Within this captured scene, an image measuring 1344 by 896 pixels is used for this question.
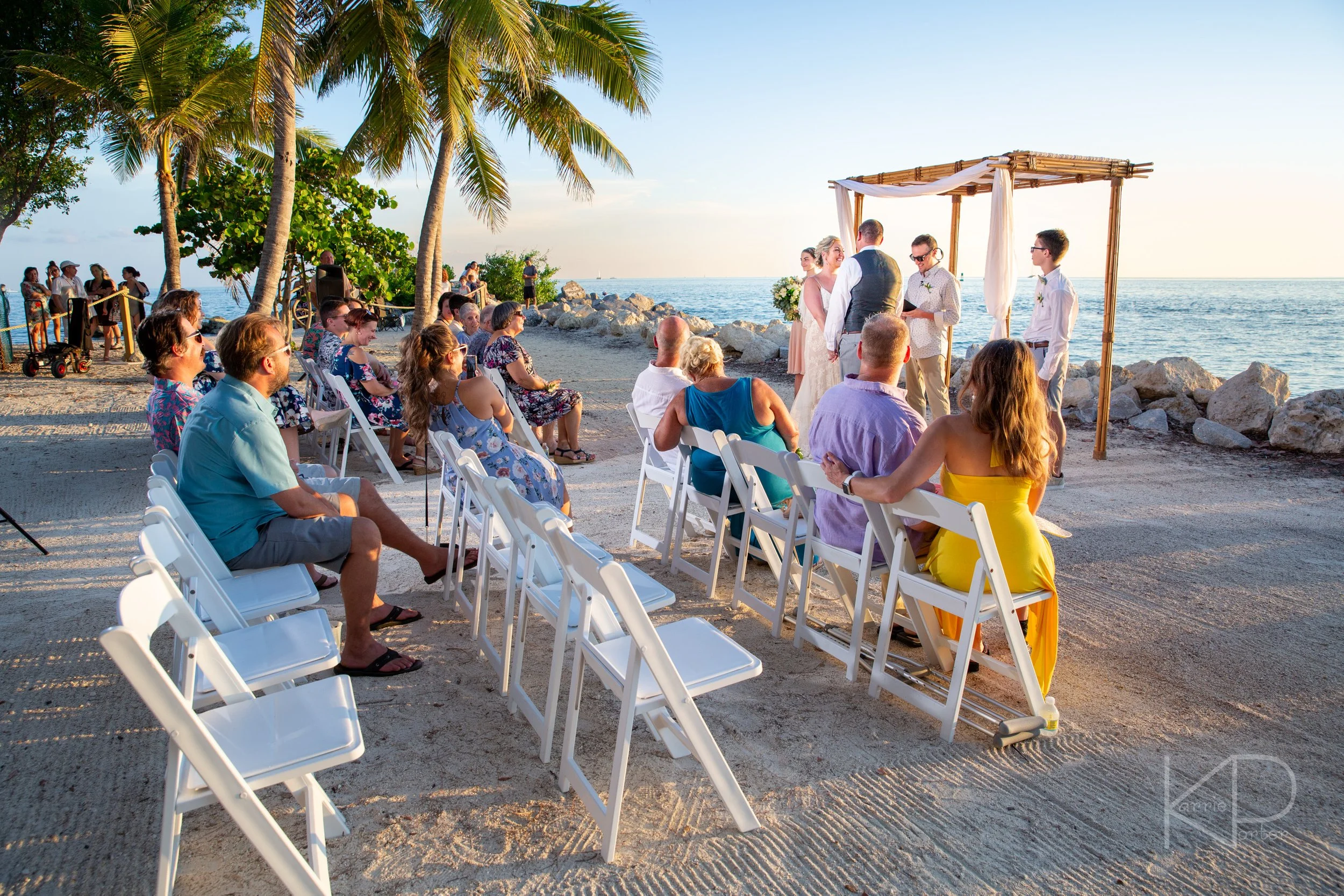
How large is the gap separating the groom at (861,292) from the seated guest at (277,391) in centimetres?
413

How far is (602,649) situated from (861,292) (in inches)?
193

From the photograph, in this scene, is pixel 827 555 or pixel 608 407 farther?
pixel 608 407

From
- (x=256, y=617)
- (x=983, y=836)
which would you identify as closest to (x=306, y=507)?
(x=256, y=617)

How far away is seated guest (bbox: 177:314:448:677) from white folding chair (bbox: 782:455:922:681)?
68.8 inches

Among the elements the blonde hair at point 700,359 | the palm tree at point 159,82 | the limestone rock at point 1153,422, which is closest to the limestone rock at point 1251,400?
the limestone rock at point 1153,422

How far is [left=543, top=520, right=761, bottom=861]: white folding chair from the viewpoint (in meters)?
2.17

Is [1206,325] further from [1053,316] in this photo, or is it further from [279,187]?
[279,187]

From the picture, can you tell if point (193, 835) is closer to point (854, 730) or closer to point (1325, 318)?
point (854, 730)

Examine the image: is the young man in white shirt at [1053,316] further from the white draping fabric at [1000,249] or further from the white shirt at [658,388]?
the white shirt at [658,388]

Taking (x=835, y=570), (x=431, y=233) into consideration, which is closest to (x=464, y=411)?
(x=835, y=570)

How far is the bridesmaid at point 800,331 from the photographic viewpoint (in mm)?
7938

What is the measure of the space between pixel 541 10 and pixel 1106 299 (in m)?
11.5

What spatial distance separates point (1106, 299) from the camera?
24.6 feet

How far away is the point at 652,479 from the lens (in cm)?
520
